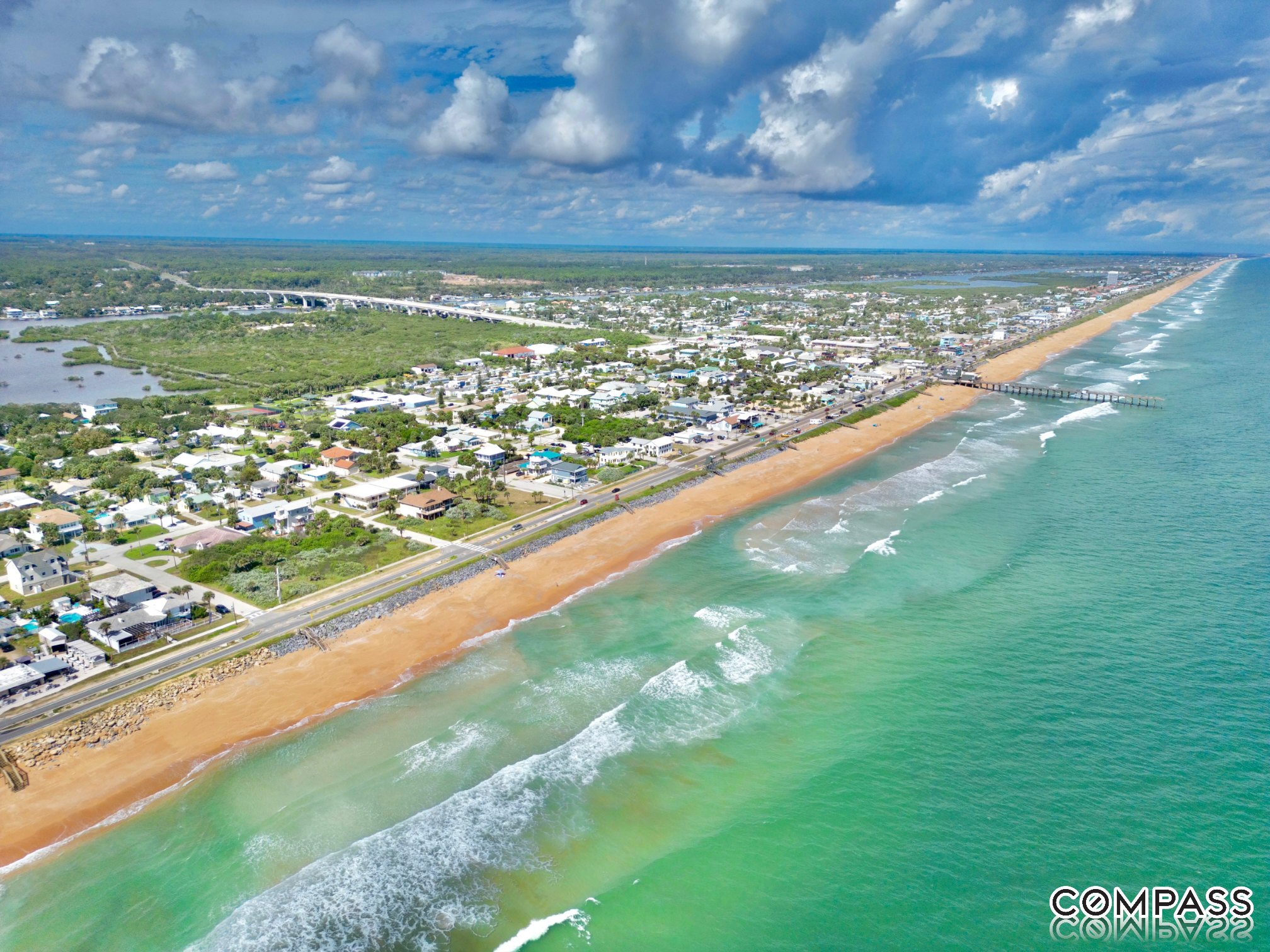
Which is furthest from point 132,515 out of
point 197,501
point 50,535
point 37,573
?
point 37,573

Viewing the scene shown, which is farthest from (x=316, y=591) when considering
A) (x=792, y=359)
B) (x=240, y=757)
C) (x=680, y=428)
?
(x=792, y=359)

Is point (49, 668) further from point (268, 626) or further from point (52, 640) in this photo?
point (268, 626)

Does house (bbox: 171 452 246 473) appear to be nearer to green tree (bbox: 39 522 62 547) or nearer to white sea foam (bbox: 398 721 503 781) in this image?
green tree (bbox: 39 522 62 547)

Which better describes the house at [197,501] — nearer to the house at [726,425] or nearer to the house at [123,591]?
the house at [123,591]

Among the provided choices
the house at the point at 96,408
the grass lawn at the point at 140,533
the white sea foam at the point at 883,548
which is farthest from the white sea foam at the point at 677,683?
the house at the point at 96,408

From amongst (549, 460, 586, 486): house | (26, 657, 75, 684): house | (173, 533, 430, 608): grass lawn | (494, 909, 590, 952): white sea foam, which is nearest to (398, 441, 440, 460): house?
(549, 460, 586, 486): house

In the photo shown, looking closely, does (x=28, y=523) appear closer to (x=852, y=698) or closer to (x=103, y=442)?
(x=103, y=442)

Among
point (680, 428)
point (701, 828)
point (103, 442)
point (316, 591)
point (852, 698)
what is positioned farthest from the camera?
point (680, 428)
